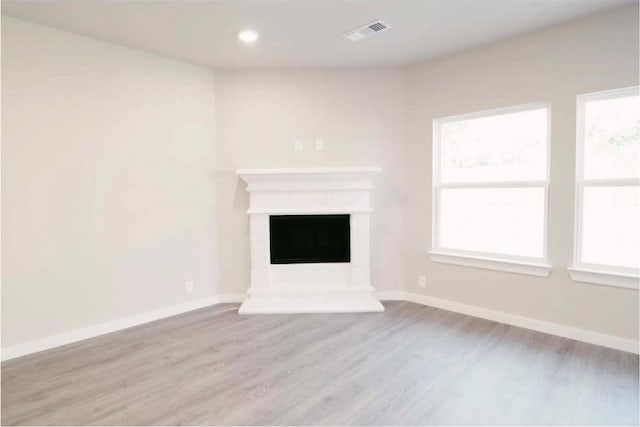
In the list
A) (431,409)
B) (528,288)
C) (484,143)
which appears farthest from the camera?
(484,143)

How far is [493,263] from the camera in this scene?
333 centimetres

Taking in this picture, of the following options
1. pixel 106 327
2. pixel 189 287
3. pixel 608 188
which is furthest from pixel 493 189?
pixel 106 327

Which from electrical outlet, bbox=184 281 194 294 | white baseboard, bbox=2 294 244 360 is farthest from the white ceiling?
white baseboard, bbox=2 294 244 360

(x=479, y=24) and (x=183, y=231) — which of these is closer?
(x=479, y=24)

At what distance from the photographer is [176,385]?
224cm

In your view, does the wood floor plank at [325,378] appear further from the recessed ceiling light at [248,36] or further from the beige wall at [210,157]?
the recessed ceiling light at [248,36]

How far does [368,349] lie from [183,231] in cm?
228

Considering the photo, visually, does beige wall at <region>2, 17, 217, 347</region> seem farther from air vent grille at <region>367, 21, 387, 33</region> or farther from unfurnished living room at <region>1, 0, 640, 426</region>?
air vent grille at <region>367, 21, 387, 33</region>

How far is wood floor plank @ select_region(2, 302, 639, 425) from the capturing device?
75.8 inches

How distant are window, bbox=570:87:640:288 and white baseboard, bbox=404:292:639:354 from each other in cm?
45

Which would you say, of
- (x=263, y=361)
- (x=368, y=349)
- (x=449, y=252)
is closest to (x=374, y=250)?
(x=449, y=252)

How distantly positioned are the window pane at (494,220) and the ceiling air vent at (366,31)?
70.0 inches

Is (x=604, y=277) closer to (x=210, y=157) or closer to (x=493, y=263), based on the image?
(x=493, y=263)

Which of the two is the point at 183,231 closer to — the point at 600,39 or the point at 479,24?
the point at 479,24
